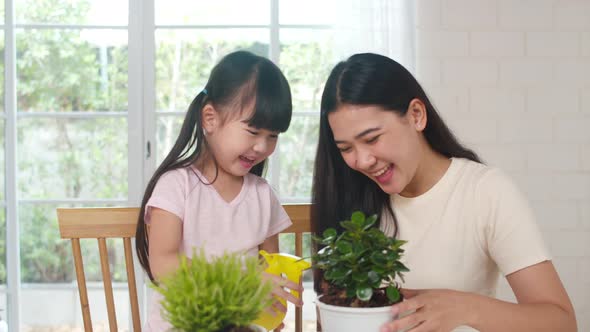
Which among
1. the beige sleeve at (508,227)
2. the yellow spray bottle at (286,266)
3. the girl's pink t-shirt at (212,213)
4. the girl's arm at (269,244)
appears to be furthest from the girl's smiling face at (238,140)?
the beige sleeve at (508,227)

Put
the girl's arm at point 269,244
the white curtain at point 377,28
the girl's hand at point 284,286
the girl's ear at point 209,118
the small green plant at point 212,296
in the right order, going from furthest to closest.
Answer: the white curtain at point 377,28, the girl's arm at point 269,244, the girl's ear at point 209,118, the girl's hand at point 284,286, the small green plant at point 212,296

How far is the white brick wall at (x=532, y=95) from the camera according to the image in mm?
2822

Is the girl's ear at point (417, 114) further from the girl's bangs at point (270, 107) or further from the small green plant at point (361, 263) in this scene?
the small green plant at point (361, 263)

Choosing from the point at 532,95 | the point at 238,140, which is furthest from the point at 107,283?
the point at 532,95

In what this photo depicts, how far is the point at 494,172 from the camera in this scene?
1.46 metres

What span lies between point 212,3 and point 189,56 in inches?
9.7

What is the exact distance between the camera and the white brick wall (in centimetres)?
282

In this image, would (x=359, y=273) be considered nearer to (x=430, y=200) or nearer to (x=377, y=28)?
(x=430, y=200)

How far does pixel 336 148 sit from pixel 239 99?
227 mm

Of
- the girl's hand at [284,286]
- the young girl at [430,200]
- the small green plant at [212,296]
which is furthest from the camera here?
the young girl at [430,200]

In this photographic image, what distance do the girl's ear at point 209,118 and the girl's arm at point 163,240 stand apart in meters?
0.20

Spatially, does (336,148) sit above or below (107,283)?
above

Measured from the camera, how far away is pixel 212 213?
5.18 ft

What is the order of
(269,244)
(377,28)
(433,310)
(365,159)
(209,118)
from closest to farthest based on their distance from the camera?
(433,310), (365,159), (209,118), (269,244), (377,28)
